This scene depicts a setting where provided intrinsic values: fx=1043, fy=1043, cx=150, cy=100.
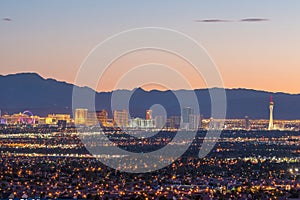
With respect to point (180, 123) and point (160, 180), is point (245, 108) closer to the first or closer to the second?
point (180, 123)

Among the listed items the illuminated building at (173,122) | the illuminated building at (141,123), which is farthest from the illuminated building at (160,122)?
the illuminated building at (141,123)

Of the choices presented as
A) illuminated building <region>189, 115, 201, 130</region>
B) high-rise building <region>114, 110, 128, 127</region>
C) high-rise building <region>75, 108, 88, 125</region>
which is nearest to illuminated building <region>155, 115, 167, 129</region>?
illuminated building <region>189, 115, 201, 130</region>

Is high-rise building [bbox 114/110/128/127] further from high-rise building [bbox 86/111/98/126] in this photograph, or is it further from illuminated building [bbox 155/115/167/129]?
high-rise building [bbox 86/111/98/126]

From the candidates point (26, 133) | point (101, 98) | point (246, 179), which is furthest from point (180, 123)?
point (246, 179)

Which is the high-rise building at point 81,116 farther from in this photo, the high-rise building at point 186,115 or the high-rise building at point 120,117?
the high-rise building at point 186,115

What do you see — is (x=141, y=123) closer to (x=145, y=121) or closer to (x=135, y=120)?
(x=145, y=121)
